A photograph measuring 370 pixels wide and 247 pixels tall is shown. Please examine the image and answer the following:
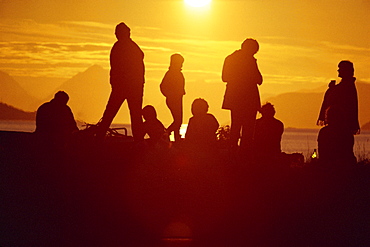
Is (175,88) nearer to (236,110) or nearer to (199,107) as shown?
(199,107)

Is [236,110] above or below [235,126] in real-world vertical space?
above

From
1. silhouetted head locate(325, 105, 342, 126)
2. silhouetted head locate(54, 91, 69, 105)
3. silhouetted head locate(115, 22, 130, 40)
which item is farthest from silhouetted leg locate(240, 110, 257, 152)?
silhouetted head locate(54, 91, 69, 105)

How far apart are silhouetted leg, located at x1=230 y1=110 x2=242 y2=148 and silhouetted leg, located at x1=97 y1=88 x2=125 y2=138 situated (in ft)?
6.88

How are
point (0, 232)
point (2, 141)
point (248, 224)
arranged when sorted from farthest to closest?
point (2, 141) < point (248, 224) < point (0, 232)

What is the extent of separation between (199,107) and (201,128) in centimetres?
42

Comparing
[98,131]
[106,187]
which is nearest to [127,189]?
[106,187]

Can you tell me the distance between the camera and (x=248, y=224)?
10.9m

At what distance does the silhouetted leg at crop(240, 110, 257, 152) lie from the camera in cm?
1539

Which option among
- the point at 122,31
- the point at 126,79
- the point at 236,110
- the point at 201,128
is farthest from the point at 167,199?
the point at 122,31

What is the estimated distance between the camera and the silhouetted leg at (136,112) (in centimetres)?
1541

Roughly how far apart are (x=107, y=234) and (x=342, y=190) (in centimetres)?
527

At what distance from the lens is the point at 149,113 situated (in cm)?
1658

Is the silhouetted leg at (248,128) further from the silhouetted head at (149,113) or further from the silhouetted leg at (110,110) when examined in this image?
the silhouetted leg at (110,110)

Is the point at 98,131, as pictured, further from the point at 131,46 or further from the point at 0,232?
the point at 0,232
